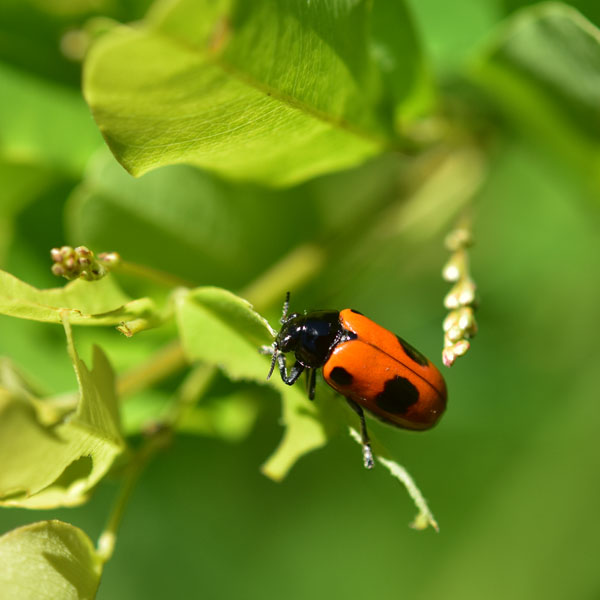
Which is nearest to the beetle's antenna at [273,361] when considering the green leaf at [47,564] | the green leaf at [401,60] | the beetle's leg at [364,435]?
the beetle's leg at [364,435]

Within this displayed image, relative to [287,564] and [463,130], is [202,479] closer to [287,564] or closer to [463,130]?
[287,564]

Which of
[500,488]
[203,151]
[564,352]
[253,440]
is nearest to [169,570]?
[253,440]

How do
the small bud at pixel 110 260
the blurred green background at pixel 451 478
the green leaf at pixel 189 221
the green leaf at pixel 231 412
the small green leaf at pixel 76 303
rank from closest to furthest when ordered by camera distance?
the small green leaf at pixel 76 303, the small bud at pixel 110 260, the green leaf at pixel 189 221, the green leaf at pixel 231 412, the blurred green background at pixel 451 478

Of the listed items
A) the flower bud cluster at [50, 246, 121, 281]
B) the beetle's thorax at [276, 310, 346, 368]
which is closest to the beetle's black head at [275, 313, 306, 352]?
the beetle's thorax at [276, 310, 346, 368]

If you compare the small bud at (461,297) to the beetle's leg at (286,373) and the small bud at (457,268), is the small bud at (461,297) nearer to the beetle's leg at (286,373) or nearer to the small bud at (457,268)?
the small bud at (457,268)

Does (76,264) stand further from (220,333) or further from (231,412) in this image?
(231,412)
